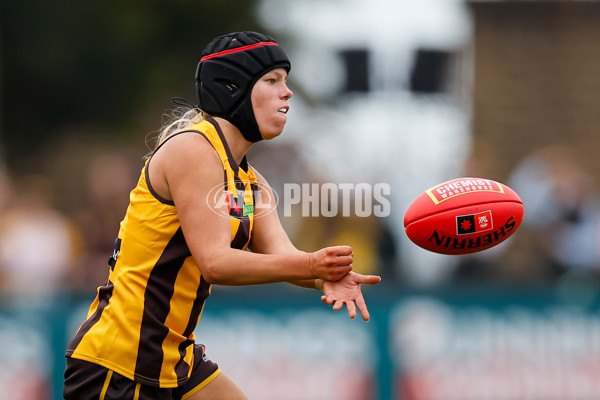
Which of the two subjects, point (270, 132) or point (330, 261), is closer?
point (330, 261)

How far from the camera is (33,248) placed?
1058 cm

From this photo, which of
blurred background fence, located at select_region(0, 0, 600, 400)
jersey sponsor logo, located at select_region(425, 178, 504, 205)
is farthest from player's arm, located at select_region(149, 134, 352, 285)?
blurred background fence, located at select_region(0, 0, 600, 400)

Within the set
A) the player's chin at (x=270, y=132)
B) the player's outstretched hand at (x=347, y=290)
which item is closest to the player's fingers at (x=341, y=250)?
the player's outstretched hand at (x=347, y=290)

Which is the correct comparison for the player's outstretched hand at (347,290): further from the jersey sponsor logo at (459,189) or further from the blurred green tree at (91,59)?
the blurred green tree at (91,59)

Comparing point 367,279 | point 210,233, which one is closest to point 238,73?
point 210,233

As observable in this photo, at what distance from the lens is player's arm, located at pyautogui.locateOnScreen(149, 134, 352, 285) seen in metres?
4.36

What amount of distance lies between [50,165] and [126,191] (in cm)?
1192

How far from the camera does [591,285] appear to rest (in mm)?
9914

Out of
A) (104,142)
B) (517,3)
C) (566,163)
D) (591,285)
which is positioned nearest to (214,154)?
(591,285)

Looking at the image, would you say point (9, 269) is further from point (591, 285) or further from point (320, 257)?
point (320, 257)

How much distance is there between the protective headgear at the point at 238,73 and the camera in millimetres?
4805

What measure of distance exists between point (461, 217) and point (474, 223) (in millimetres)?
76

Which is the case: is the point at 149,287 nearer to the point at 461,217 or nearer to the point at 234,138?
the point at 234,138

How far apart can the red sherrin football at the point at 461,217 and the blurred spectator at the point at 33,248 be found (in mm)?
5844
